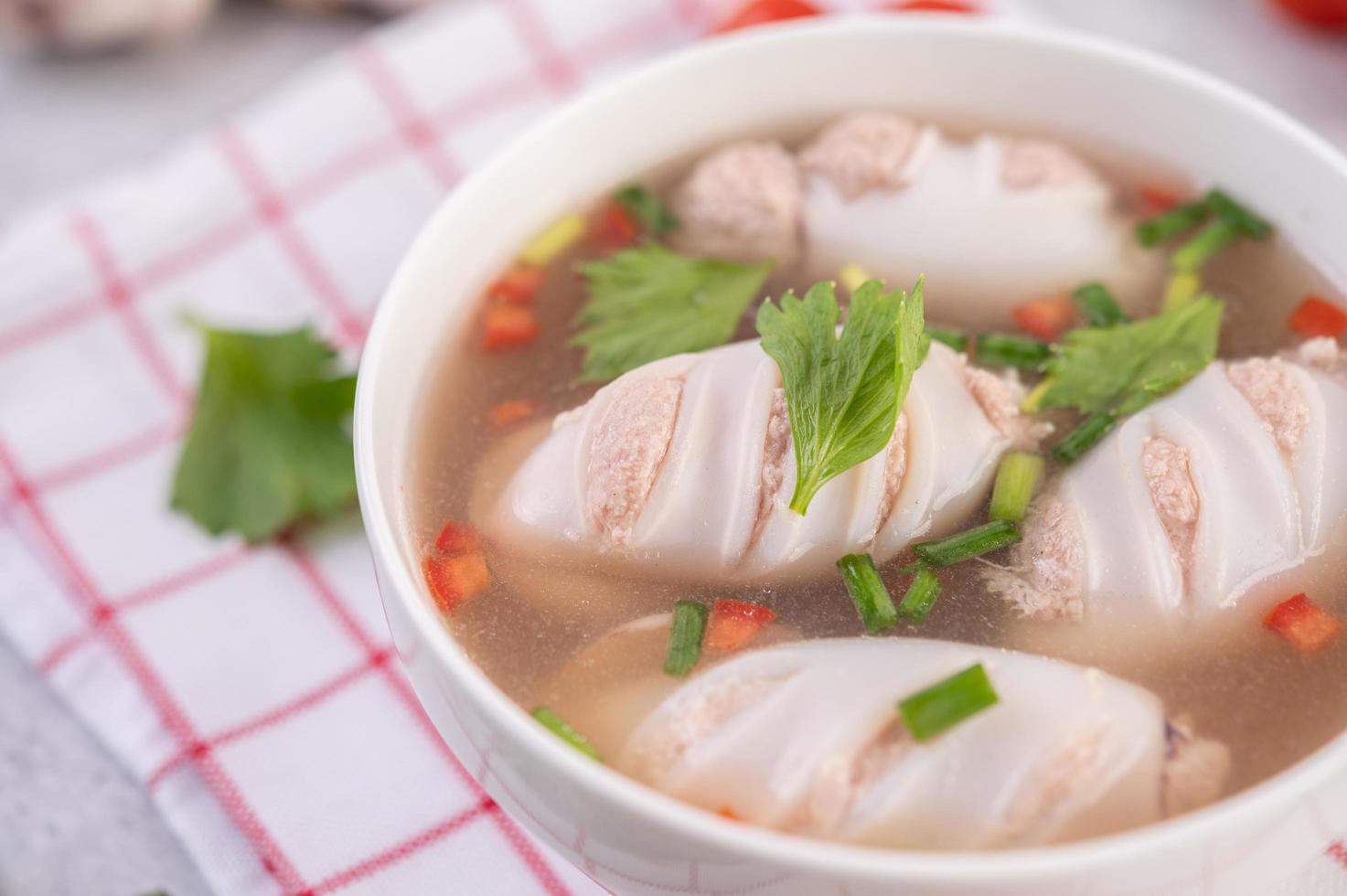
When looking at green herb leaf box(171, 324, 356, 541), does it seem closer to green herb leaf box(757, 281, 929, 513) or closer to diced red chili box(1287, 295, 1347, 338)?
green herb leaf box(757, 281, 929, 513)

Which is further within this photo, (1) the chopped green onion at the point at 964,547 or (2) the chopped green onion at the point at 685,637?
(1) the chopped green onion at the point at 964,547

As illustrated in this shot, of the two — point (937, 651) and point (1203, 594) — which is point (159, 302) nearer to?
point (937, 651)

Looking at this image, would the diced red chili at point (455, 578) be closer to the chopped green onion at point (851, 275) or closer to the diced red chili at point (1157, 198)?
the chopped green onion at point (851, 275)

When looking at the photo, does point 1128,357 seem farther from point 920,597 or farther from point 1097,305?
point 920,597

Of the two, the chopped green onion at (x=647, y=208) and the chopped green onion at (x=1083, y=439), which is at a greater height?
the chopped green onion at (x=647, y=208)

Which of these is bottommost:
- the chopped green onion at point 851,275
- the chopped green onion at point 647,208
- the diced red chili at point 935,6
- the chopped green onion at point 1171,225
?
the chopped green onion at point 851,275

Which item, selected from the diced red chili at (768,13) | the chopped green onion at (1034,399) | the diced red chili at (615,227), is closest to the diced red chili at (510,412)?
the diced red chili at (615,227)

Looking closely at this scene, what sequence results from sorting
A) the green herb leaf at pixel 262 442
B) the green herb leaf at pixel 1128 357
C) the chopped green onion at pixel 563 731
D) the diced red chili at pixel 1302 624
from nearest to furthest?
the chopped green onion at pixel 563 731
the diced red chili at pixel 1302 624
the green herb leaf at pixel 1128 357
the green herb leaf at pixel 262 442
